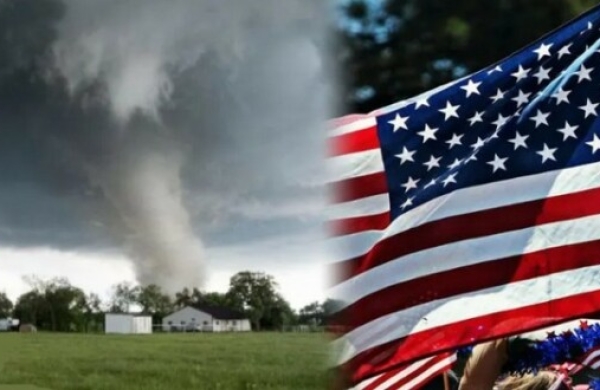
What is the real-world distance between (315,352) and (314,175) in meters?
0.18

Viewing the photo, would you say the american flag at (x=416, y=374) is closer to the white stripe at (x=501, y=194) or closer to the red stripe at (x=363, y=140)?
the white stripe at (x=501, y=194)

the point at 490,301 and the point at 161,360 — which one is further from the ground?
the point at 490,301

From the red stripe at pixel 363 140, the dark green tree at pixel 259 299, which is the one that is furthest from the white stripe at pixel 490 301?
the dark green tree at pixel 259 299

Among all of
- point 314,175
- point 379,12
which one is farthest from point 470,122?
point 314,175

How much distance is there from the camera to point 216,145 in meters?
1.07

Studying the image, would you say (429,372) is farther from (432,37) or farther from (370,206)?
(432,37)

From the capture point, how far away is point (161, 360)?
1.10 m

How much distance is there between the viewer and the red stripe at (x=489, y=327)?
7.10 feet

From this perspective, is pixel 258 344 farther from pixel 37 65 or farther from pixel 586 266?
pixel 586 266

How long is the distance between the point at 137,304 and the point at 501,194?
133cm

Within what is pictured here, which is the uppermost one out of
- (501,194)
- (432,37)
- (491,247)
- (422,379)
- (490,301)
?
(432,37)

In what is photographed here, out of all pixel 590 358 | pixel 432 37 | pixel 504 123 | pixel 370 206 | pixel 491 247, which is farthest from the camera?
pixel 590 358

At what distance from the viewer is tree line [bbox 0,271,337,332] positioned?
107 centimetres

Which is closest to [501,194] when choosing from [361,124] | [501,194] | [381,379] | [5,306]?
[501,194]
